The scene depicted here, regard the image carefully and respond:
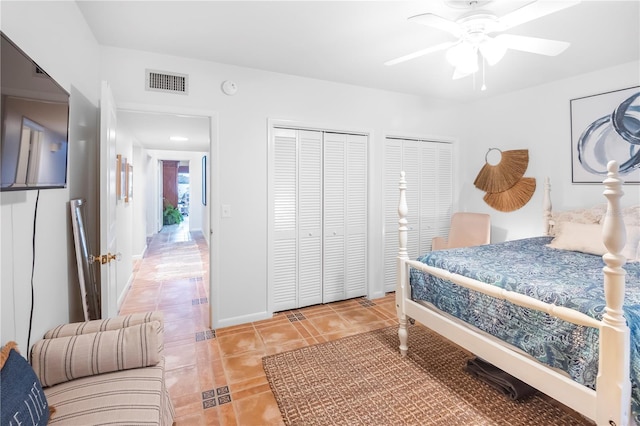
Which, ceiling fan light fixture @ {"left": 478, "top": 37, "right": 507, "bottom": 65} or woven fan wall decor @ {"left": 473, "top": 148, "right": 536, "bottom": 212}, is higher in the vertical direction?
ceiling fan light fixture @ {"left": 478, "top": 37, "right": 507, "bottom": 65}

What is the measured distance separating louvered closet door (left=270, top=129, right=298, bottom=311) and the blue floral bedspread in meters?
1.38

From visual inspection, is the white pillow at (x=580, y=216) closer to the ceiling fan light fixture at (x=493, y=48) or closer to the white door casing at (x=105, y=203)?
the ceiling fan light fixture at (x=493, y=48)

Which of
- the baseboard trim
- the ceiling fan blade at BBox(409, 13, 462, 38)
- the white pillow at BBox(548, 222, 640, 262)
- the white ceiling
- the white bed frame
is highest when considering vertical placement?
the white ceiling

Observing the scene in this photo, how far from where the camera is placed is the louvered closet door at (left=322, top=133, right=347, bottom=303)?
354 centimetres

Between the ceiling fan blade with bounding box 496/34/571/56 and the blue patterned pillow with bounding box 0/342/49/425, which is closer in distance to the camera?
the blue patterned pillow with bounding box 0/342/49/425

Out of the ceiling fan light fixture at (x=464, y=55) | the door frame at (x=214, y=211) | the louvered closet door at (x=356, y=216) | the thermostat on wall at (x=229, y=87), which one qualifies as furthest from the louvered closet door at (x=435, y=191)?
the door frame at (x=214, y=211)

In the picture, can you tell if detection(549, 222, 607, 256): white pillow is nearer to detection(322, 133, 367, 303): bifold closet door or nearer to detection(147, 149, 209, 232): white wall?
detection(322, 133, 367, 303): bifold closet door

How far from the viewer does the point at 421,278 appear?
2422 millimetres

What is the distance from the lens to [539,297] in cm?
167

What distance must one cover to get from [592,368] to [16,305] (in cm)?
241

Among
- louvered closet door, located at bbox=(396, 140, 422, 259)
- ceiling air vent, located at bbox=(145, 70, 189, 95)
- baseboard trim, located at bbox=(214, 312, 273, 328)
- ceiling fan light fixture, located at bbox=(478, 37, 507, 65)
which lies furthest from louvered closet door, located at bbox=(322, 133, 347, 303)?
ceiling fan light fixture, located at bbox=(478, 37, 507, 65)

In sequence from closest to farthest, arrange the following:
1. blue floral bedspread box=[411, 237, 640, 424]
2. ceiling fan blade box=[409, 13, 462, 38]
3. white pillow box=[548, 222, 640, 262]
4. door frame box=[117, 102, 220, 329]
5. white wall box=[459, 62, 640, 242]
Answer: blue floral bedspread box=[411, 237, 640, 424] → ceiling fan blade box=[409, 13, 462, 38] → white pillow box=[548, 222, 640, 262] → door frame box=[117, 102, 220, 329] → white wall box=[459, 62, 640, 242]

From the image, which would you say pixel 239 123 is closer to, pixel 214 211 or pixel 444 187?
pixel 214 211

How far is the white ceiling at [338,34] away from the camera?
2023mm
